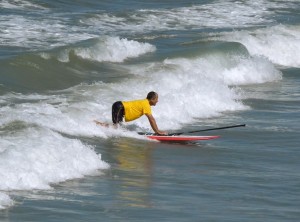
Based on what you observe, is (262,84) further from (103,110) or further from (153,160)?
(153,160)

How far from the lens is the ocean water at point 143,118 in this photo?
13047 millimetres

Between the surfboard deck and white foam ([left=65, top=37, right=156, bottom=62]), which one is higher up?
white foam ([left=65, top=37, right=156, bottom=62])

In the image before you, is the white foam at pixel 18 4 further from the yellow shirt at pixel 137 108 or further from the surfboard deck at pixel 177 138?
the surfboard deck at pixel 177 138

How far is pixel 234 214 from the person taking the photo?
12.6 meters

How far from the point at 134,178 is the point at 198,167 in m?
1.67

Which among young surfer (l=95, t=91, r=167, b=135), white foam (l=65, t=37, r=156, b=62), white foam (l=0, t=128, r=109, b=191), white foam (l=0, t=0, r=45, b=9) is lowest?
white foam (l=0, t=128, r=109, b=191)

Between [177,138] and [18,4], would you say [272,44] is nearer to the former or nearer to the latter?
[18,4]

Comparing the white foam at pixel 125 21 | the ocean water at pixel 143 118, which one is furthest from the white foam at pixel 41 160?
the white foam at pixel 125 21

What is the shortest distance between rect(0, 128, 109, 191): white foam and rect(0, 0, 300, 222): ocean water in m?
0.02

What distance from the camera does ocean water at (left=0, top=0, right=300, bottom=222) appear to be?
13047mm

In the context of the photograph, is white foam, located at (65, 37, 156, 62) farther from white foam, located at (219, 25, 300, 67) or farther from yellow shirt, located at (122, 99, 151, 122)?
yellow shirt, located at (122, 99, 151, 122)

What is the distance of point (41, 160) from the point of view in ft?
46.8

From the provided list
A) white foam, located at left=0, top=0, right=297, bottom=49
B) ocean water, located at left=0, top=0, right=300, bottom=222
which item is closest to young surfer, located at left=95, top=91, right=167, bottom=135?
ocean water, located at left=0, top=0, right=300, bottom=222

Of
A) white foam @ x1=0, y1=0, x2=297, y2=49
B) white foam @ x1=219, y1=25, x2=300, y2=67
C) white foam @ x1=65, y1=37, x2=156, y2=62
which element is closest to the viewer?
white foam @ x1=65, y1=37, x2=156, y2=62
